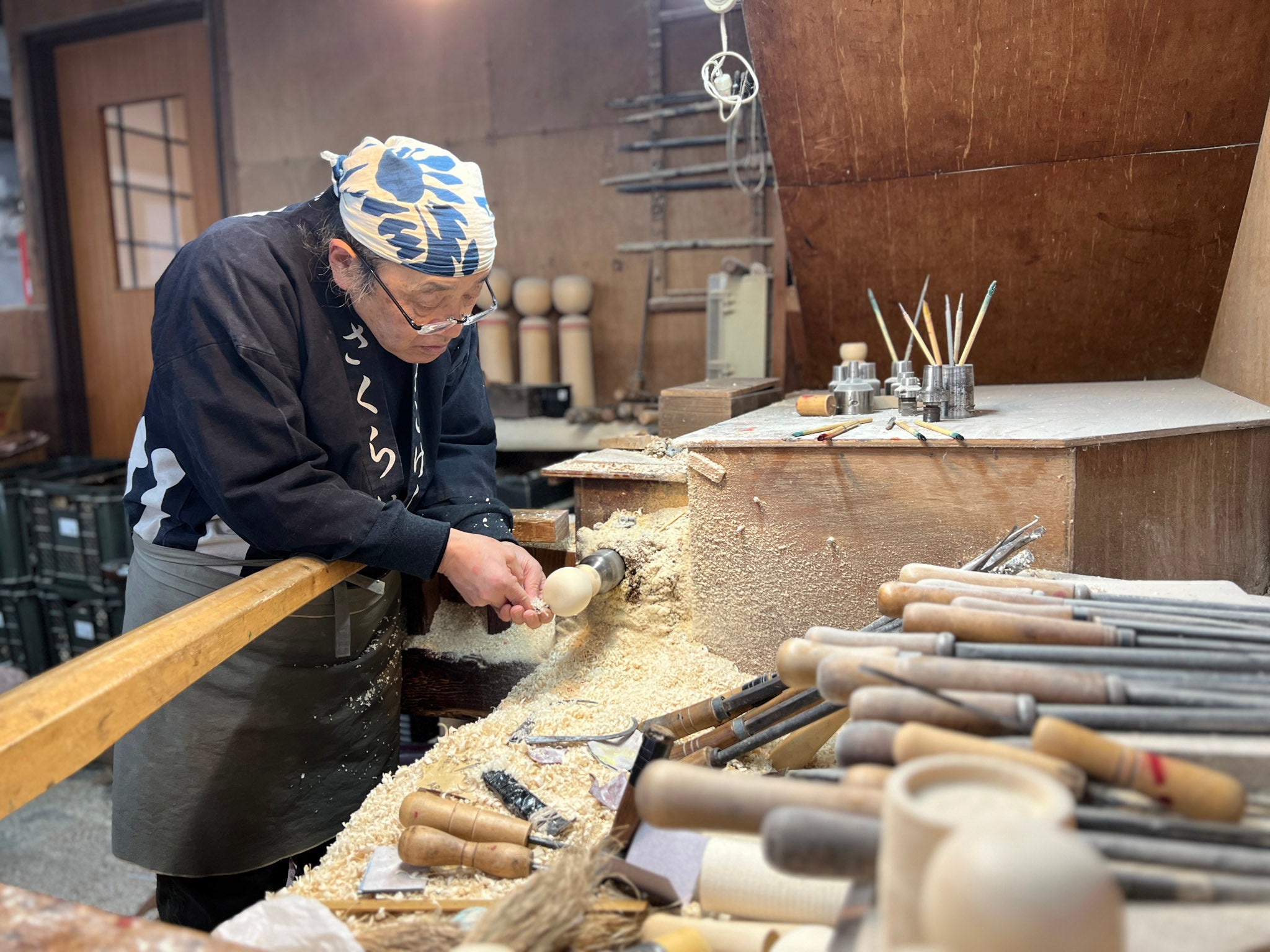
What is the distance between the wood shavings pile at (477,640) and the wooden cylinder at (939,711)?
5.09 feet

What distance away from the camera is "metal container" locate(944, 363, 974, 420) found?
2.29 m

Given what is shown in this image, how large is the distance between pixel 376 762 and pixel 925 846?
198cm

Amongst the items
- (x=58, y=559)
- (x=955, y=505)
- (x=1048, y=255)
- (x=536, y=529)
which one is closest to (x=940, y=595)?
(x=955, y=505)

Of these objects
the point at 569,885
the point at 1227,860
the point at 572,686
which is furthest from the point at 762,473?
the point at 1227,860

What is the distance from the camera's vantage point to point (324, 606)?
2135mm

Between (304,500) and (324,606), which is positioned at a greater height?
(304,500)

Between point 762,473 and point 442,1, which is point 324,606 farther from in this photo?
point 442,1

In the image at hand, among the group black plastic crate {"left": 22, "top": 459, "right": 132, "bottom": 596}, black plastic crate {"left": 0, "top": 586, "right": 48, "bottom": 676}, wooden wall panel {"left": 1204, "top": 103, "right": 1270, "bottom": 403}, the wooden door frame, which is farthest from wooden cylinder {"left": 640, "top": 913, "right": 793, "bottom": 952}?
the wooden door frame

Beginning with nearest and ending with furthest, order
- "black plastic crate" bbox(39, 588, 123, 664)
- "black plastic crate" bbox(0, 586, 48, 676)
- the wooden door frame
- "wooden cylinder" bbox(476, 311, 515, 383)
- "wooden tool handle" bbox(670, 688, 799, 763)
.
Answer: "wooden tool handle" bbox(670, 688, 799, 763)
"wooden cylinder" bbox(476, 311, 515, 383)
"black plastic crate" bbox(39, 588, 123, 664)
"black plastic crate" bbox(0, 586, 48, 676)
the wooden door frame

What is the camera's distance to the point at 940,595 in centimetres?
129

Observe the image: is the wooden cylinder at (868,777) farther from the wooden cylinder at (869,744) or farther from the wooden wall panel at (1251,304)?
the wooden wall panel at (1251,304)

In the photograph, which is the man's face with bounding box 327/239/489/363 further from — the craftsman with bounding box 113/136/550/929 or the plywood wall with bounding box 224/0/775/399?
the plywood wall with bounding box 224/0/775/399

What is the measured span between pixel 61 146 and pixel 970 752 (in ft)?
25.2

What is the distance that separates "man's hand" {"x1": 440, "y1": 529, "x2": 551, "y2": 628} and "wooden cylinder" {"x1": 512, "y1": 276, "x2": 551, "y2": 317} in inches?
137
